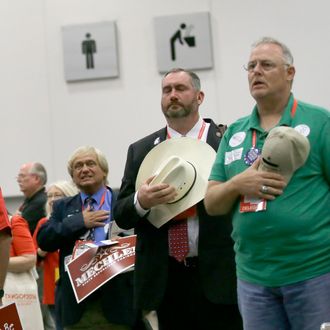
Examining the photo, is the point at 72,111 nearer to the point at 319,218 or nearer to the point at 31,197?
the point at 31,197

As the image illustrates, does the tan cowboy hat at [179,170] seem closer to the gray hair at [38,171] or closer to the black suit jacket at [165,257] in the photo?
the black suit jacket at [165,257]

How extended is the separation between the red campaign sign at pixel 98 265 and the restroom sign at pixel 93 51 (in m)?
4.92

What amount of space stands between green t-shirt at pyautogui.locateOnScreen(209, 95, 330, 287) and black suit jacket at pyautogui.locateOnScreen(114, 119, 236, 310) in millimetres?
616

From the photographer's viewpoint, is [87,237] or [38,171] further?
[38,171]

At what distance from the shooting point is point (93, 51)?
9125 mm

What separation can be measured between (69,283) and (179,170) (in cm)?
135

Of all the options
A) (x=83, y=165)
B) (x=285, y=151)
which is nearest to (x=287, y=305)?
(x=285, y=151)

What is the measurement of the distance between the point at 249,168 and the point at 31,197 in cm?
501

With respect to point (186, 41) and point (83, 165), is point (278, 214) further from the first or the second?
point (186, 41)

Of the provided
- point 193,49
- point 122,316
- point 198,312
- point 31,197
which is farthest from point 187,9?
point 198,312

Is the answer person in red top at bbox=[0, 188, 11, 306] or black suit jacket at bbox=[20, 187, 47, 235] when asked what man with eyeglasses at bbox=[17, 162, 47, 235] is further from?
person in red top at bbox=[0, 188, 11, 306]

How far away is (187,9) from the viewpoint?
9039 millimetres

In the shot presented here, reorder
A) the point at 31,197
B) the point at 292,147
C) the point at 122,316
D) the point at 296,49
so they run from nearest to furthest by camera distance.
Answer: the point at 292,147, the point at 122,316, the point at 31,197, the point at 296,49

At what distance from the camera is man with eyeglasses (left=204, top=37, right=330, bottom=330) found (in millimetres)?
2840
